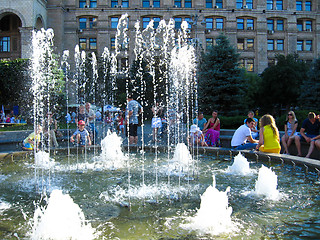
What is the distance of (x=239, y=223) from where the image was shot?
3.78 metres

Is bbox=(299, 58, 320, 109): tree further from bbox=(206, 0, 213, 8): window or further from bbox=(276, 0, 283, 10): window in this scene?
bbox=(276, 0, 283, 10): window

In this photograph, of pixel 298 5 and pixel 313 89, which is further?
pixel 298 5

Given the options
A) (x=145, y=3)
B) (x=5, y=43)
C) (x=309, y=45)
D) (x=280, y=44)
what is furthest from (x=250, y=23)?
(x=5, y=43)

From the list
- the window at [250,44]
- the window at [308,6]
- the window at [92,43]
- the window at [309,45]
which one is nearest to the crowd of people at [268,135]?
the window at [92,43]

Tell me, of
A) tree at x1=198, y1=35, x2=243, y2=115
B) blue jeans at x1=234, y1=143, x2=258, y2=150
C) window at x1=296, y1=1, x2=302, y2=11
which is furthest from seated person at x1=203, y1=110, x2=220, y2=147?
window at x1=296, y1=1, x2=302, y2=11

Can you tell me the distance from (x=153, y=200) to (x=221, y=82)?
15867mm

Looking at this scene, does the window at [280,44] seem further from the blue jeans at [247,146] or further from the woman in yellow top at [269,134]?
the woman in yellow top at [269,134]

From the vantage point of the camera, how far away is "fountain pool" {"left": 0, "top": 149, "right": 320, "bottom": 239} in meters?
3.53

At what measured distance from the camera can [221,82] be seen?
64.4 ft

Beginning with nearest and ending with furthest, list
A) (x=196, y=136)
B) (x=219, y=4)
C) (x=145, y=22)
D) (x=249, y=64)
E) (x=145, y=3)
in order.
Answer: (x=196, y=136) → (x=145, y=22) → (x=145, y=3) → (x=219, y=4) → (x=249, y=64)

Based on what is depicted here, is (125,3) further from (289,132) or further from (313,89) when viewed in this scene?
(289,132)

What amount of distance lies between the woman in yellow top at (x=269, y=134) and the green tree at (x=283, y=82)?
93.7 feet

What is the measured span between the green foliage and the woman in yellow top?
81.0 feet

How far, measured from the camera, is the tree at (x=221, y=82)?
63.8 feet
